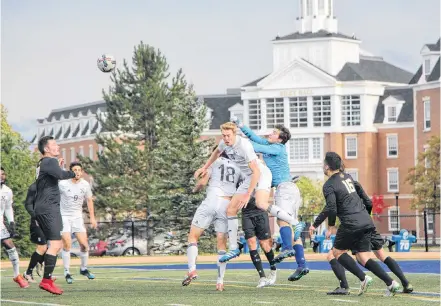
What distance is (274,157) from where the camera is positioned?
807 inches

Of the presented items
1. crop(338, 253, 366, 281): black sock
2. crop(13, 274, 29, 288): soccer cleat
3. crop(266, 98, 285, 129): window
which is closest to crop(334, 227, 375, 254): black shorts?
crop(338, 253, 366, 281): black sock

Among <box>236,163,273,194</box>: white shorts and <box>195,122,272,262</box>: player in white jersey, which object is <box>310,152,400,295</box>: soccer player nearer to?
<box>195,122,272,262</box>: player in white jersey

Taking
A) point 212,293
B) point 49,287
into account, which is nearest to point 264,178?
point 212,293

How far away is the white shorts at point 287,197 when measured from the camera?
20.6 metres

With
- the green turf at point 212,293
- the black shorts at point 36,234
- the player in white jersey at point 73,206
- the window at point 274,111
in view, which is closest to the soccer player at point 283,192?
the green turf at point 212,293

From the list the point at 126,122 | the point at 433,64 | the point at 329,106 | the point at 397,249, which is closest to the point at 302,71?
the point at 329,106

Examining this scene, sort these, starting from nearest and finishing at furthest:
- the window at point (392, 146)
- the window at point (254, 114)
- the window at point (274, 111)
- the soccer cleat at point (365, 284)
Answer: the soccer cleat at point (365, 284) → the window at point (392, 146) → the window at point (274, 111) → the window at point (254, 114)

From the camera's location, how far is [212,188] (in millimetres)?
19750

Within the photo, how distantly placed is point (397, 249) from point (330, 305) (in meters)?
30.3

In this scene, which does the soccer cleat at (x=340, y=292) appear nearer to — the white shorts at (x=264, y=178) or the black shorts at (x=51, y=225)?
the white shorts at (x=264, y=178)

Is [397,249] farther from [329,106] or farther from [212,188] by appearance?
[329,106]

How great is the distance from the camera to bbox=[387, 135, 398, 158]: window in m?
112

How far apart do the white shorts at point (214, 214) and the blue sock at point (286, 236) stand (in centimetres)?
114

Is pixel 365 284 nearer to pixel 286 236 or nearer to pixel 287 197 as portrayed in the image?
pixel 286 236
